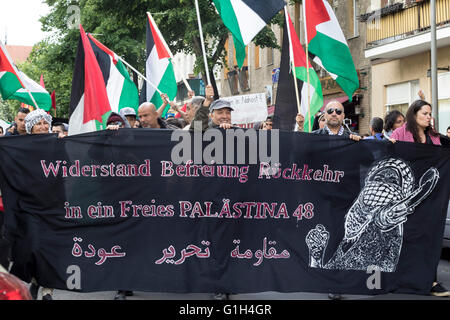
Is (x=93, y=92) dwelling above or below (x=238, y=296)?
above

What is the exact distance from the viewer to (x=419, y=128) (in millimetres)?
7242

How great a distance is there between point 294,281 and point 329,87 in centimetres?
2072

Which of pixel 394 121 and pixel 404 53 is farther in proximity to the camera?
pixel 404 53

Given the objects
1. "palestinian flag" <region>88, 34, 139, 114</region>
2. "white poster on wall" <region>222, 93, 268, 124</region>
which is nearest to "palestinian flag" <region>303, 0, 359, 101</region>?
"palestinian flag" <region>88, 34, 139, 114</region>

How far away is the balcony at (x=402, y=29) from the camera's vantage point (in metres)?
18.9

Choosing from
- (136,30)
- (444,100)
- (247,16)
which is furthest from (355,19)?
(247,16)

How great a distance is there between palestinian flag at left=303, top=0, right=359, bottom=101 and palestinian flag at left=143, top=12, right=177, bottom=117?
3.04 m

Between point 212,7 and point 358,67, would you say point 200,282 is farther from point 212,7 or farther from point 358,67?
point 212,7

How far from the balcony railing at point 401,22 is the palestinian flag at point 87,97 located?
12.5 metres

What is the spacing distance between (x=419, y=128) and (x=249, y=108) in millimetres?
8951

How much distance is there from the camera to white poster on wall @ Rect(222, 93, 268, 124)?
1588cm

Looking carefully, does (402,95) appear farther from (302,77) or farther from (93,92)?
(93,92)

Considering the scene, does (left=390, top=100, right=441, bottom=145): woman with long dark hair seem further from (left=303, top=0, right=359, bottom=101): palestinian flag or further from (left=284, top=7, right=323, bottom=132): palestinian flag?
(left=284, top=7, right=323, bottom=132): palestinian flag

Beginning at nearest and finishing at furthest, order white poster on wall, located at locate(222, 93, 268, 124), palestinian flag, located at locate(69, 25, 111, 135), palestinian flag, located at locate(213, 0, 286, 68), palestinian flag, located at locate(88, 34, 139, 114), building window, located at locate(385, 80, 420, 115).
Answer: palestinian flag, located at locate(69, 25, 111, 135)
palestinian flag, located at locate(213, 0, 286, 68)
palestinian flag, located at locate(88, 34, 139, 114)
white poster on wall, located at locate(222, 93, 268, 124)
building window, located at locate(385, 80, 420, 115)
